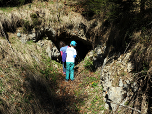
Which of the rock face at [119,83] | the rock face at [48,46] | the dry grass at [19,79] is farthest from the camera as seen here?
the rock face at [48,46]

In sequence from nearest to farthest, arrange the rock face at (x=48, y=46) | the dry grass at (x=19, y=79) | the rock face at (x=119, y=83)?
the dry grass at (x=19, y=79), the rock face at (x=119, y=83), the rock face at (x=48, y=46)

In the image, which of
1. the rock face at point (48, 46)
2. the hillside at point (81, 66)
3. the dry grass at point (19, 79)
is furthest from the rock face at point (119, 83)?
the rock face at point (48, 46)

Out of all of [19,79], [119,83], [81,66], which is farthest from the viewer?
[81,66]

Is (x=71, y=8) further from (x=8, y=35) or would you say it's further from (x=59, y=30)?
(x=8, y=35)

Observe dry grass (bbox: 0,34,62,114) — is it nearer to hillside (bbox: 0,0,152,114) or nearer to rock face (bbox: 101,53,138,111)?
hillside (bbox: 0,0,152,114)

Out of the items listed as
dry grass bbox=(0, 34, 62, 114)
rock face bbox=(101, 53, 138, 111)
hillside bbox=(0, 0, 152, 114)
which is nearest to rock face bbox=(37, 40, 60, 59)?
hillside bbox=(0, 0, 152, 114)

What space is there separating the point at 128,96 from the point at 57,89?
2.89 meters

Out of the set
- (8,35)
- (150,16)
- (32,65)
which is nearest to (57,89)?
(32,65)

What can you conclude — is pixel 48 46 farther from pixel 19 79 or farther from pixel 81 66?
pixel 19 79

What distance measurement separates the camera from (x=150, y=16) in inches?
134

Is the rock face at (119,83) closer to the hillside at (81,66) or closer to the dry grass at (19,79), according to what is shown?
the hillside at (81,66)

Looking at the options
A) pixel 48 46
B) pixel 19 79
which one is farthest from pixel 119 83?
pixel 48 46

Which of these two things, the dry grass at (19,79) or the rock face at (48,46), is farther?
the rock face at (48,46)

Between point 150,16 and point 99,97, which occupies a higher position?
point 150,16
